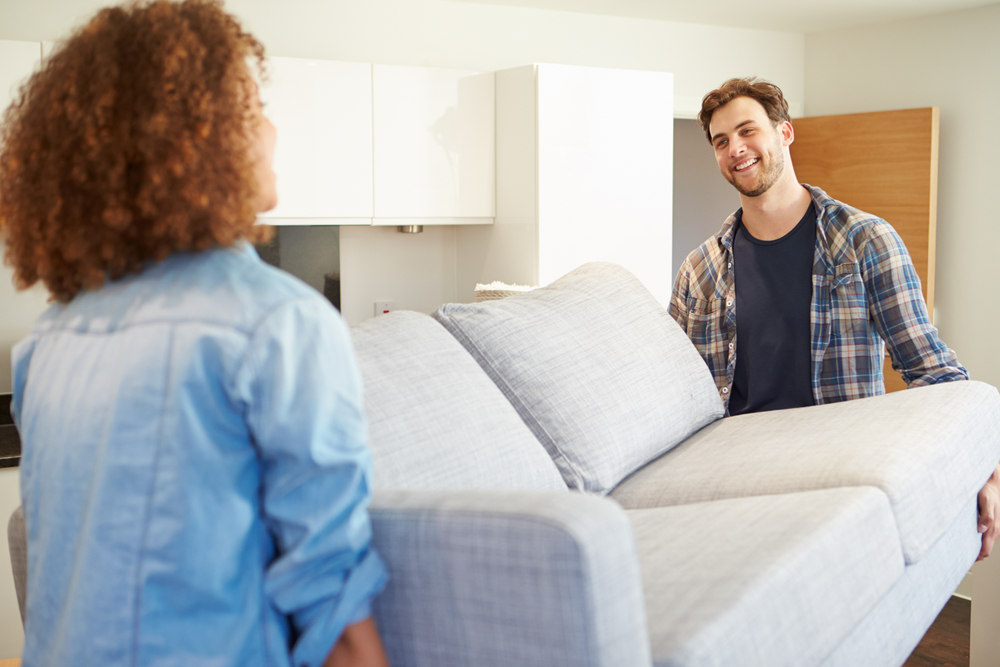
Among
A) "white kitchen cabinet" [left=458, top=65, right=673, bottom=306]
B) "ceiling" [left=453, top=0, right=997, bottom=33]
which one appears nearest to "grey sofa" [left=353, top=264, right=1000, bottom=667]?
"white kitchen cabinet" [left=458, top=65, right=673, bottom=306]

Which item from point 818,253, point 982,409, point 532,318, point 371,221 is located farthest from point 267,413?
point 371,221

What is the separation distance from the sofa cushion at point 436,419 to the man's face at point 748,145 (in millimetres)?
1187

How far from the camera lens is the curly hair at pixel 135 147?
2.45 ft

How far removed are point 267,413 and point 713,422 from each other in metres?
1.30

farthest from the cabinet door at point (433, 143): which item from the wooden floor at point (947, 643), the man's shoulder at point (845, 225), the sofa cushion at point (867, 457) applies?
the wooden floor at point (947, 643)

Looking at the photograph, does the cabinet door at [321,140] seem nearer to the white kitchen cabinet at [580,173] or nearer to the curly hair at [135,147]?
the white kitchen cabinet at [580,173]

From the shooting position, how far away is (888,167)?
452 cm

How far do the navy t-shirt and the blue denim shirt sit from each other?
5.18ft

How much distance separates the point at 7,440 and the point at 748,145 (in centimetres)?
242

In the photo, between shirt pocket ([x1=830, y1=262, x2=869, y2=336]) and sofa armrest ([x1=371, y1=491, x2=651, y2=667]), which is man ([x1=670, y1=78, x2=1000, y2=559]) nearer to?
shirt pocket ([x1=830, y1=262, x2=869, y2=336])

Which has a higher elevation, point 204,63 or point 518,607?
point 204,63

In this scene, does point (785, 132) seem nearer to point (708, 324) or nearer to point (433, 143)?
point (708, 324)

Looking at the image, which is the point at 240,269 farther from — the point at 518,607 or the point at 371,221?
the point at 371,221

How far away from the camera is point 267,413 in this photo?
0.73 m
